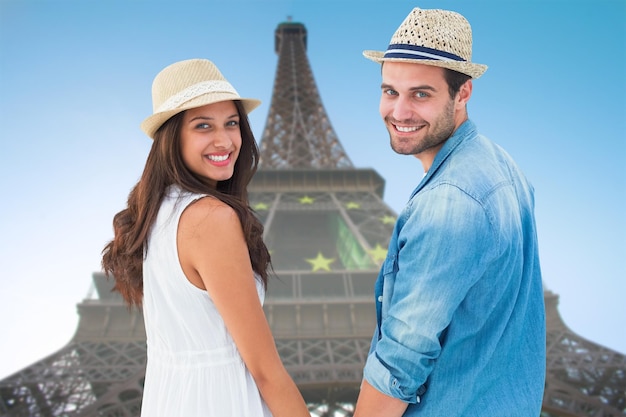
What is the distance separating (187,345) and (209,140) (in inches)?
35.5

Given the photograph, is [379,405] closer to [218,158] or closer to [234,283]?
[234,283]

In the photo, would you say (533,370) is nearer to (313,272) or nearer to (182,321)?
(182,321)

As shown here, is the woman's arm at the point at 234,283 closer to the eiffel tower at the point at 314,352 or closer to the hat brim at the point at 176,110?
the hat brim at the point at 176,110

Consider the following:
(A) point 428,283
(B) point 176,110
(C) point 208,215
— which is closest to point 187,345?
(C) point 208,215

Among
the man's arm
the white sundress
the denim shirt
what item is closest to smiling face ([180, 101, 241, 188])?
the white sundress

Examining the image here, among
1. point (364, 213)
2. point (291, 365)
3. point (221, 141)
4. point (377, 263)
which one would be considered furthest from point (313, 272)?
point (221, 141)

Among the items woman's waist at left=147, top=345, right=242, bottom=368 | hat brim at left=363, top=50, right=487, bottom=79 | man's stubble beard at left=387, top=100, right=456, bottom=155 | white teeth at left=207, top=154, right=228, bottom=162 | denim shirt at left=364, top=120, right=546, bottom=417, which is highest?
hat brim at left=363, top=50, right=487, bottom=79

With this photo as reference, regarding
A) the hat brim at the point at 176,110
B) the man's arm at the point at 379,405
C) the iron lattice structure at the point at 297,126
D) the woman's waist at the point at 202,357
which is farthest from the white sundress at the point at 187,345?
the iron lattice structure at the point at 297,126

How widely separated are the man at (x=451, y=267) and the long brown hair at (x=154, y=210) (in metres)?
0.64

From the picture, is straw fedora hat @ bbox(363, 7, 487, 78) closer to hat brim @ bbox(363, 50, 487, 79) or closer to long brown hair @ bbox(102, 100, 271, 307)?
hat brim @ bbox(363, 50, 487, 79)

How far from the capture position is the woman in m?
2.08

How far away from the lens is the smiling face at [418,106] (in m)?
2.00

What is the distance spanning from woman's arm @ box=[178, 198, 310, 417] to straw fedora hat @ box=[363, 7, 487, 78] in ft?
3.06

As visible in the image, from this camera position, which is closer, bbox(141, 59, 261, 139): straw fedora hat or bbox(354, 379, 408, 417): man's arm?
bbox(354, 379, 408, 417): man's arm
